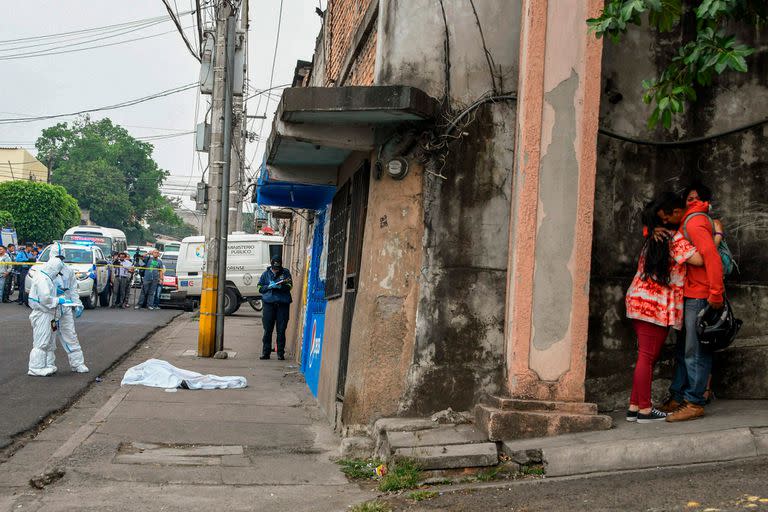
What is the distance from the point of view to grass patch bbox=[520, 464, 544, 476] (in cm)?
612

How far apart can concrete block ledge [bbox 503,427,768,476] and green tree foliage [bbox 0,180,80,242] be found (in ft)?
187

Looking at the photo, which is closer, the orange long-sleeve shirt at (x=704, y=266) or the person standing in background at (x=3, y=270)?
the orange long-sleeve shirt at (x=704, y=266)

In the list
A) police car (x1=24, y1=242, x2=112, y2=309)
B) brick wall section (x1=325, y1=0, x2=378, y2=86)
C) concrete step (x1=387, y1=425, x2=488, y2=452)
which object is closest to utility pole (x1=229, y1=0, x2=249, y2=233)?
police car (x1=24, y1=242, x2=112, y2=309)

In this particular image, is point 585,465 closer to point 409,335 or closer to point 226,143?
point 409,335

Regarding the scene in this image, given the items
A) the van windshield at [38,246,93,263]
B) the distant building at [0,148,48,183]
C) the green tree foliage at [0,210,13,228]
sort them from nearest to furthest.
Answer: the van windshield at [38,246,93,263], the green tree foliage at [0,210,13,228], the distant building at [0,148,48,183]

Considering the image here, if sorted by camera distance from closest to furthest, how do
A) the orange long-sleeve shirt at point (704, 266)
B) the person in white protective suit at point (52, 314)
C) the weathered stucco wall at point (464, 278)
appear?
the orange long-sleeve shirt at point (704, 266), the weathered stucco wall at point (464, 278), the person in white protective suit at point (52, 314)

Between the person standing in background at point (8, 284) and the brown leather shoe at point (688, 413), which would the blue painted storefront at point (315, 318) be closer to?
the brown leather shoe at point (688, 413)

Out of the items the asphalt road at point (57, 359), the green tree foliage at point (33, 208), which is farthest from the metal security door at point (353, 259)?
the green tree foliage at point (33, 208)

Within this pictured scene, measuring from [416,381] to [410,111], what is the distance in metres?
2.24

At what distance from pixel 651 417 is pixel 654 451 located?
31.1 inches

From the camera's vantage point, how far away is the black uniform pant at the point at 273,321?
15298 millimetres

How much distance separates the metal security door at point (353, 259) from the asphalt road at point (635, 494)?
7.39ft

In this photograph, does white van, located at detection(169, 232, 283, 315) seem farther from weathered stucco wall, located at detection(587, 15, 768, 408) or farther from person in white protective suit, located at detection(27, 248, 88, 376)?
weathered stucco wall, located at detection(587, 15, 768, 408)

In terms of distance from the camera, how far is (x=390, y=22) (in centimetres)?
739
